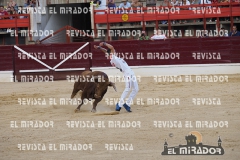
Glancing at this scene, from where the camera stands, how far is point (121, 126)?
1057cm

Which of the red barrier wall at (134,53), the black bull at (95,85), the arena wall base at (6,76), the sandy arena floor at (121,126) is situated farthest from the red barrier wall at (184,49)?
the black bull at (95,85)

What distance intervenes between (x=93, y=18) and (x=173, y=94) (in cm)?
819

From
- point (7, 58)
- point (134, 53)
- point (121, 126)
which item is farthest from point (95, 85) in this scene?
point (7, 58)

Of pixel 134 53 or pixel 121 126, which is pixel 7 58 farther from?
pixel 121 126

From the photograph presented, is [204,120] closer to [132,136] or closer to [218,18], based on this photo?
[132,136]

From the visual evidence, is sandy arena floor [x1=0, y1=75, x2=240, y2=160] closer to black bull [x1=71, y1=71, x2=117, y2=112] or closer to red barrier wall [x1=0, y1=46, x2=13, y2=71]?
black bull [x1=71, y1=71, x2=117, y2=112]

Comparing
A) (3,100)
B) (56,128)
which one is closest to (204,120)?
(56,128)

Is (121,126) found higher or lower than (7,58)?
higher

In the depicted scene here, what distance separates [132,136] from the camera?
380 inches

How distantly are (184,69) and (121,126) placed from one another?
912 cm

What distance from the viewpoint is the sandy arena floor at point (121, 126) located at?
8.57 m

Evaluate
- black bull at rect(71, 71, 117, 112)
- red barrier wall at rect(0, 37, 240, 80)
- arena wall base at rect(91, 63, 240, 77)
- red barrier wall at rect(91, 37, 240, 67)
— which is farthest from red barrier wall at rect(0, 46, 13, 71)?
black bull at rect(71, 71, 117, 112)

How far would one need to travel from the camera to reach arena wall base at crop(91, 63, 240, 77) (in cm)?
1905

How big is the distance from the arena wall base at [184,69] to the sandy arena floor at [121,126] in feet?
8.85
